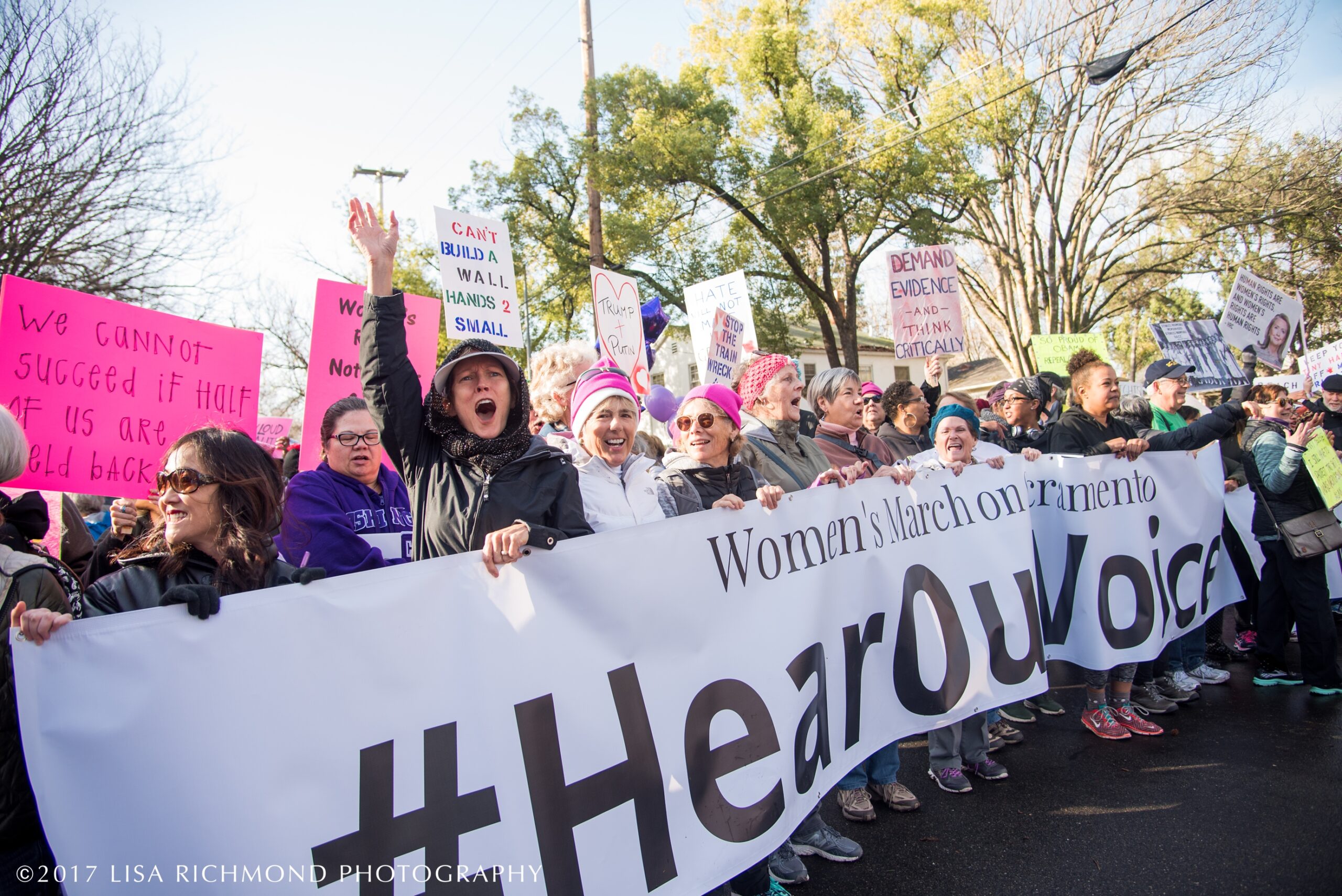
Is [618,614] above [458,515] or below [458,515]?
below

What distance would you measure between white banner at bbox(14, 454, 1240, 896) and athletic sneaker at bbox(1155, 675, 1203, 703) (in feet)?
6.22

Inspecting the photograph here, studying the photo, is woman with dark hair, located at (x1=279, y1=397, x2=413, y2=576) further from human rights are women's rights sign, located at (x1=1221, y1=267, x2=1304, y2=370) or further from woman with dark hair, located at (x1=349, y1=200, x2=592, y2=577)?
human rights are women's rights sign, located at (x1=1221, y1=267, x2=1304, y2=370)

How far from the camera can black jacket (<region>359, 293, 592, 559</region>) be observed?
2.38m

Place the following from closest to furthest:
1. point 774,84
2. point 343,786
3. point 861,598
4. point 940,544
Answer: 1. point 343,786
2. point 861,598
3. point 940,544
4. point 774,84

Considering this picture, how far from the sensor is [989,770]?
3.70 metres

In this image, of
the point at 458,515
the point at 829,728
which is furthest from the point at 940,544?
the point at 458,515

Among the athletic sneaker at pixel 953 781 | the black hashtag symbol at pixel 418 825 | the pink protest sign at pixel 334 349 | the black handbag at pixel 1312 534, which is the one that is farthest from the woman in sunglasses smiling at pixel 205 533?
the black handbag at pixel 1312 534

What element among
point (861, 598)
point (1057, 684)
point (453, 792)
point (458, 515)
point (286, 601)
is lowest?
point (1057, 684)

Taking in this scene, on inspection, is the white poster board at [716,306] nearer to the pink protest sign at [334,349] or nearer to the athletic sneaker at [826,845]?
the pink protest sign at [334,349]

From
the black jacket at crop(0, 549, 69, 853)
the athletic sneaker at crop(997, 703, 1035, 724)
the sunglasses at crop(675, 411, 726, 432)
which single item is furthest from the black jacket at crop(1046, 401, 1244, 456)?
the black jacket at crop(0, 549, 69, 853)

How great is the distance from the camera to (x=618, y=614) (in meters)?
2.37

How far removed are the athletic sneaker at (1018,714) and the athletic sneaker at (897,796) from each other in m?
1.22

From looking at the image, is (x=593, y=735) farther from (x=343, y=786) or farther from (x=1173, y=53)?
(x=1173, y=53)

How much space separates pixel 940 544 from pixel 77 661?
2.91 metres
